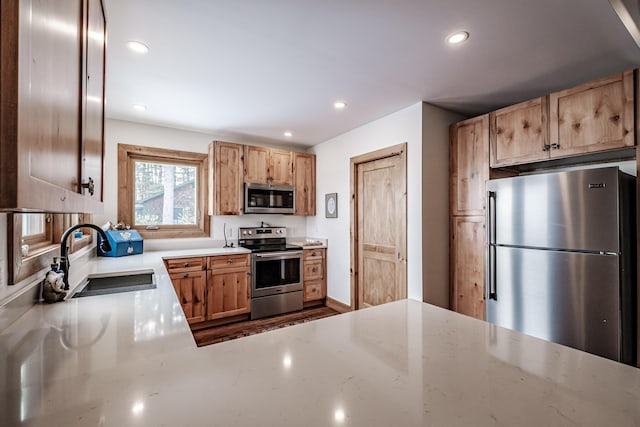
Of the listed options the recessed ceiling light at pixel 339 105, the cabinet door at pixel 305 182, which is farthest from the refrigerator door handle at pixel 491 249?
the cabinet door at pixel 305 182

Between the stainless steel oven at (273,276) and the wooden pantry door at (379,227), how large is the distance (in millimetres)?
815

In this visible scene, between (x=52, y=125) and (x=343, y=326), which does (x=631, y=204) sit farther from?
(x=52, y=125)

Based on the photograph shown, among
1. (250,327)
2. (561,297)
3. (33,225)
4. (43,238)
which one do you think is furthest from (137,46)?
(561,297)

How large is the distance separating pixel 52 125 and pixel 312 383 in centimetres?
77

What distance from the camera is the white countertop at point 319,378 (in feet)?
1.87

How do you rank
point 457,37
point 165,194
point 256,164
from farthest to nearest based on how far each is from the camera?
point 256,164
point 165,194
point 457,37

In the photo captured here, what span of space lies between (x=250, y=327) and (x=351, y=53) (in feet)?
10.1

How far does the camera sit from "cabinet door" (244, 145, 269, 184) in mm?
3951

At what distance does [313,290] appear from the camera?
4.18 metres

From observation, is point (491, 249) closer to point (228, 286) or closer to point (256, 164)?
point (228, 286)

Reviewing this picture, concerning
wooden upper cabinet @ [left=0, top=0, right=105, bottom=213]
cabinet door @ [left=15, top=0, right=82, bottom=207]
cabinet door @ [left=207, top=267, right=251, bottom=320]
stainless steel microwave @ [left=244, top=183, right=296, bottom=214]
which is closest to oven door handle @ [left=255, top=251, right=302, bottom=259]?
cabinet door @ [left=207, top=267, right=251, bottom=320]

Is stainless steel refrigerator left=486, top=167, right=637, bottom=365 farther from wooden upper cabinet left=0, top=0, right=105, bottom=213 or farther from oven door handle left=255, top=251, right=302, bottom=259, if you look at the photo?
wooden upper cabinet left=0, top=0, right=105, bottom=213

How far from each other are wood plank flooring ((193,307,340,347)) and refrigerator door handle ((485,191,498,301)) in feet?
6.93

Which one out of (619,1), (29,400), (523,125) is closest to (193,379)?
(29,400)
